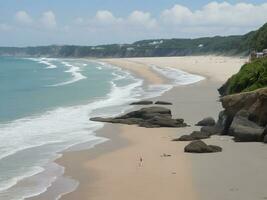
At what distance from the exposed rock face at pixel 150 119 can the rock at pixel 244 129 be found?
4.27m

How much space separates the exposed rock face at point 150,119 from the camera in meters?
24.2

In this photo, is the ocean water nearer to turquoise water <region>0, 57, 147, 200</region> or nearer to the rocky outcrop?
turquoise water <region>0, 57, 147, 200</region>

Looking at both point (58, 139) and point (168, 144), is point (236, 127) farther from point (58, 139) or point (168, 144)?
point (58, 139)

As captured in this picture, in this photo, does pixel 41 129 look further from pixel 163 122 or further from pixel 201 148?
pixel 201 148

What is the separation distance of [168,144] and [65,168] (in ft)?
15.1

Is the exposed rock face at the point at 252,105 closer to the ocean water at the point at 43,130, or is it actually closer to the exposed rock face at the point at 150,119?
the exposed rock face at the point at 150,119

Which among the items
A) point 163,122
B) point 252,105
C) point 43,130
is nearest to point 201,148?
point 252,105

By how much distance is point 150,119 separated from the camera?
25.0 metres

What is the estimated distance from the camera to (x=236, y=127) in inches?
786

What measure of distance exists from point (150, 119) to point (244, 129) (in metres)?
6.32

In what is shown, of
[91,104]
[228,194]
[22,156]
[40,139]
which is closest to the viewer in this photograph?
[228,194]

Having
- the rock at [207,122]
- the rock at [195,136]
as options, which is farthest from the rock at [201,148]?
the rock at [207,122]

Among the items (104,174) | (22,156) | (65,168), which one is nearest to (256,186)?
(104,174)

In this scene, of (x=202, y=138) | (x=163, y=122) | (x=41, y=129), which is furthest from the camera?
(x=41, y=129)
